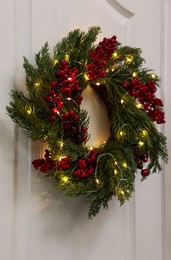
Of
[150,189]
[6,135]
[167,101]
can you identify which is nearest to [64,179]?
[6,135]

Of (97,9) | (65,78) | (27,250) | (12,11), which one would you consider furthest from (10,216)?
(97,9)

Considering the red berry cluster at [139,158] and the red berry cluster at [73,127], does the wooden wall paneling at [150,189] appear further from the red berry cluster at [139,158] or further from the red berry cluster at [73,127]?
the red berry cluster at [73,127]

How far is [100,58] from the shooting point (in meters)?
0.76

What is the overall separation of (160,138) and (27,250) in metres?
0.37

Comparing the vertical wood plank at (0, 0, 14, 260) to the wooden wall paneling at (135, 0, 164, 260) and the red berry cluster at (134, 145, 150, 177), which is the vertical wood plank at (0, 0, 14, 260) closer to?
the red berry cluster at (134, 145, 150, 177)

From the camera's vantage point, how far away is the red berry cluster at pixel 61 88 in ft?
2.26

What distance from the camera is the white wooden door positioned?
2.39 ft

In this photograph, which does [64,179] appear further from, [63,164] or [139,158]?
[139,158]

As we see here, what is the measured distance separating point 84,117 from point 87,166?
0.10 m

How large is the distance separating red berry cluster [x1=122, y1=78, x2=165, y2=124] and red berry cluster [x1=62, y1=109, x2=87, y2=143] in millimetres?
140

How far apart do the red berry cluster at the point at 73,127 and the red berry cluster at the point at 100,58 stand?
0.10m

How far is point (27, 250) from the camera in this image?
0.74 meters

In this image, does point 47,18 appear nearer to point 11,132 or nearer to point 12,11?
point 12,11

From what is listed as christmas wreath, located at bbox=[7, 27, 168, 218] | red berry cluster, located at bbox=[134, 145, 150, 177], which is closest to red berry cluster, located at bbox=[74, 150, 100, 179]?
christmas wreath, located at bbox=[7, 27, 168, 218]
